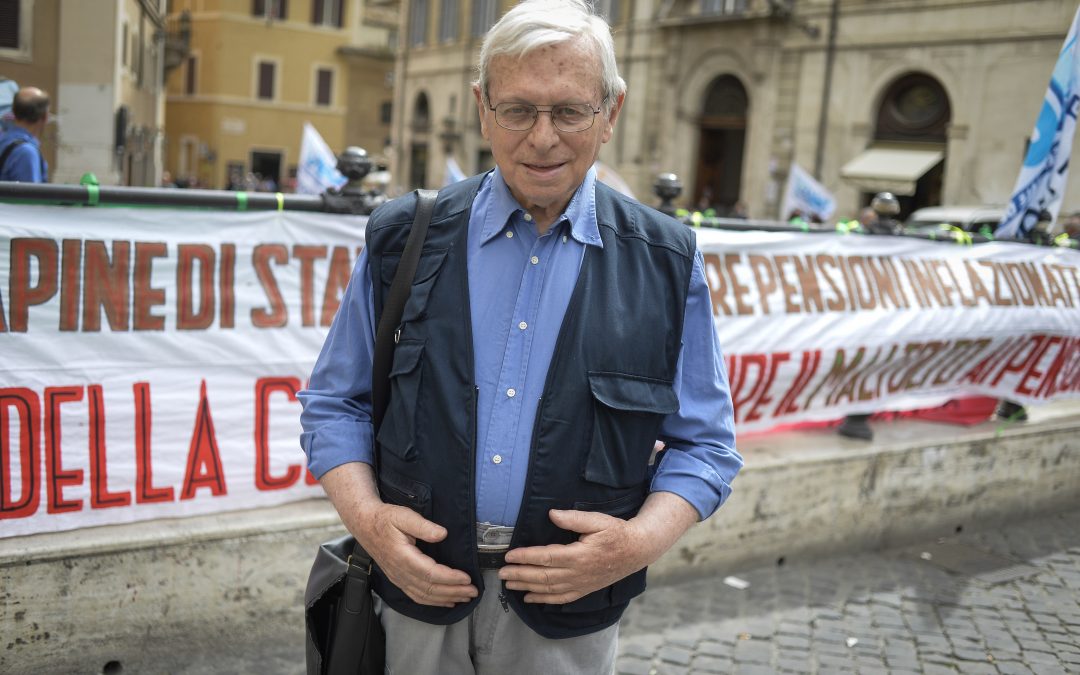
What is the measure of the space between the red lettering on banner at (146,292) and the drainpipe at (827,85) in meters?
22.8

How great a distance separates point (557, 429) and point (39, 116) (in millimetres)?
4936

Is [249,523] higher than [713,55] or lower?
lower

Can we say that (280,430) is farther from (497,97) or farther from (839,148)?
(839,148)

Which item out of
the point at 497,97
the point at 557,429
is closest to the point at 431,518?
the point at 557,429

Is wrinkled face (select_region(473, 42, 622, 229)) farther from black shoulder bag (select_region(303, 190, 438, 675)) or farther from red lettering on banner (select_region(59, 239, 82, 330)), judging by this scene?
red lettering on banner (select_region(59, 239, 82, 330))

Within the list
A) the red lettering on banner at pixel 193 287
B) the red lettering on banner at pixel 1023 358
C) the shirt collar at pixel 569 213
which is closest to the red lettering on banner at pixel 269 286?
the red lettering on banner at pixel 193 287

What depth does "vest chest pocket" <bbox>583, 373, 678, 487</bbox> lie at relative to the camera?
199 cm

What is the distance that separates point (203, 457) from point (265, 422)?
28 centimetres

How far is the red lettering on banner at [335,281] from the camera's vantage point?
4.03 meters

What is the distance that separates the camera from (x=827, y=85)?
2428cm

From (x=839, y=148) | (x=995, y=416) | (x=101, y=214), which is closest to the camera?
(x=101, y=214)

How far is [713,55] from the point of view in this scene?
27.4 m

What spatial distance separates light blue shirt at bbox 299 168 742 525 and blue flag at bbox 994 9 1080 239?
5.05 metres

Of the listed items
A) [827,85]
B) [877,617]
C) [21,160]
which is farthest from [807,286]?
[827,85]
